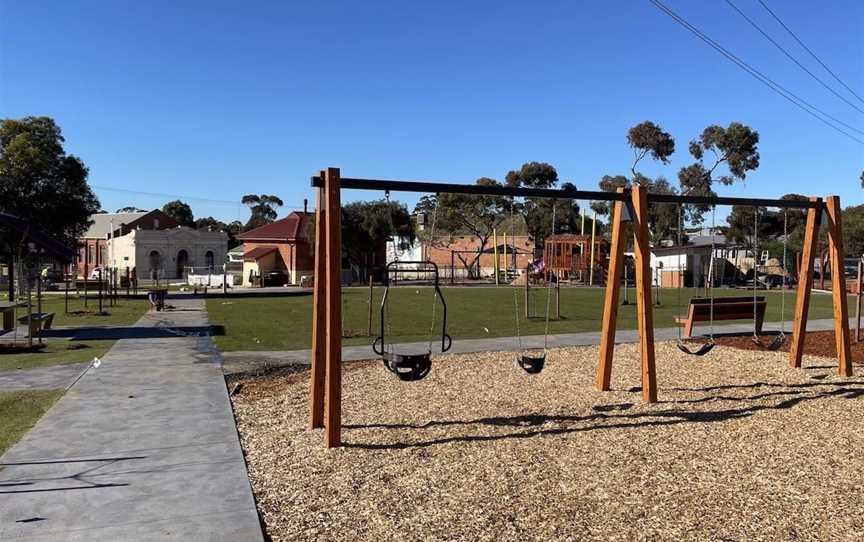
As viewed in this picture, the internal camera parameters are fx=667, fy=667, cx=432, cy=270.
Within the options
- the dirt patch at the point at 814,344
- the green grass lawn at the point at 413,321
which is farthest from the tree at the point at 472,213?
the dirt patch at the point at 814,344

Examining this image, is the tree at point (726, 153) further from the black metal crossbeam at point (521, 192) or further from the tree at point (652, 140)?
the black metal crossbeam at point (521, 192)

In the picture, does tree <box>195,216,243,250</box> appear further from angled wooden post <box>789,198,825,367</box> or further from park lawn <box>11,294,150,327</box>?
angled wooden post <box>789,198,825,367</box>

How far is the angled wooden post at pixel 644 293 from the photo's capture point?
830 centimetres

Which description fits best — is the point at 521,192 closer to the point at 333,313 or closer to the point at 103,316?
the point at 333,313

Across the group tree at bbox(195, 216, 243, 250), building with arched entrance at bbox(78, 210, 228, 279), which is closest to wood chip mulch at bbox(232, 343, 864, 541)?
building with arched entrance at bbox(78, 210, 228, 279)

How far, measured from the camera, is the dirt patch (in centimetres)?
1247

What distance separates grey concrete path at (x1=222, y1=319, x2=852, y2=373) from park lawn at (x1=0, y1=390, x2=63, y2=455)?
2724 millimetres

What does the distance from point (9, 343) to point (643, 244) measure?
1273cm

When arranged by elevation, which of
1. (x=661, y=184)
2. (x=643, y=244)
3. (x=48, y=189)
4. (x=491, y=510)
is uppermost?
(x=661, y=184)

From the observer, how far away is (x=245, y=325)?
61.0 ft

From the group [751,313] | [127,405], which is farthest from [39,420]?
[751,313]

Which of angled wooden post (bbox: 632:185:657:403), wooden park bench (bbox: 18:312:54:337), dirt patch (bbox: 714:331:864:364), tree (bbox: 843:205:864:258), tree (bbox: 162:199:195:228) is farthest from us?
tree (bbox: 162:199:195:228)

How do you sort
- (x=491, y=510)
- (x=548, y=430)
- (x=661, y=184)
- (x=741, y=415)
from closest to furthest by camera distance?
1. (x=491, y=510)
2. (x=548, y=430)
3. (x=741, y=415)
4. (x=661, y=184)

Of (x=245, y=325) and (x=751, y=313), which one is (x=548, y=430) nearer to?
(x=751, y=313)
